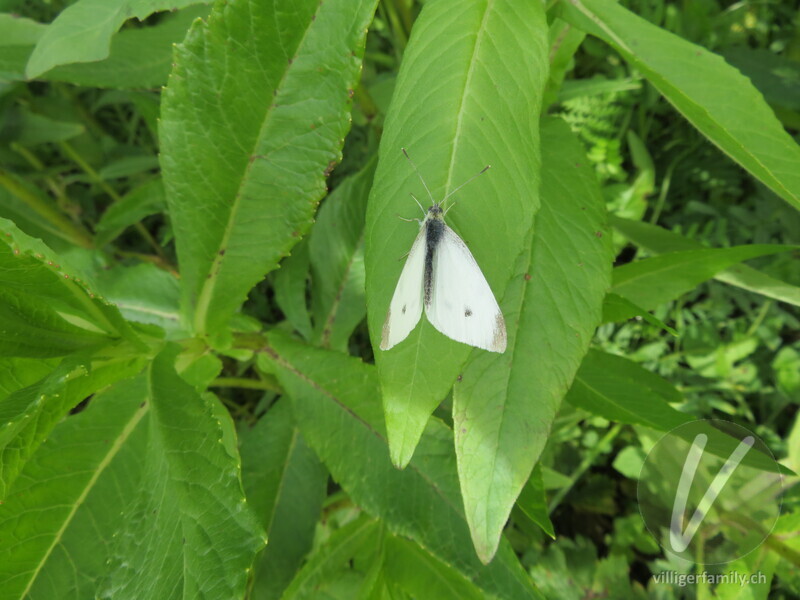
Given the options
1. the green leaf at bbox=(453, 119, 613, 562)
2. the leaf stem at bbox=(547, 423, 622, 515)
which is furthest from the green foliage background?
the leaf stem at bbox=(547, 423, 622, 515)

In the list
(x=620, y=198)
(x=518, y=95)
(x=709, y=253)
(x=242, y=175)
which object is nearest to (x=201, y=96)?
(x=242, y=175)


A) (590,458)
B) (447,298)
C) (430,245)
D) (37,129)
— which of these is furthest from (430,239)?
(37,129)

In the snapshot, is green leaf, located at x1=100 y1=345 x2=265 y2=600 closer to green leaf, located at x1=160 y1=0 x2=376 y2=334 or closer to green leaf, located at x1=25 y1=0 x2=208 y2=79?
green leaf, located at x1=160 y1=0 x2=376 y2=334

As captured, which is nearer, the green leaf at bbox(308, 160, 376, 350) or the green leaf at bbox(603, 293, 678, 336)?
the green leaf at bbox(603, 293, 678, 336)

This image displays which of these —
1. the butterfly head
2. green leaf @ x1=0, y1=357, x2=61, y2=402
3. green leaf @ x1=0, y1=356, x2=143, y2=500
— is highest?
the butterfly head

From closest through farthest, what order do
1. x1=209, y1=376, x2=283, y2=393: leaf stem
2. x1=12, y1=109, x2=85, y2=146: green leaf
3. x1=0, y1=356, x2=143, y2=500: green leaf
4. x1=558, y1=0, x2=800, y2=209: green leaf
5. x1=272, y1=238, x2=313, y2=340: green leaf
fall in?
x1=0, y1=356, x2=143, y2=500: green leaf
x1=558, y1=0, x2=800, y2=209: green leaf
x1=209, y1=376, x2=283, y2=393: leaf stem
x1=272, y1=238, x2=313, y2=340: green leaf
x1=12, y1=109, x2=85, y2=146: green leaf

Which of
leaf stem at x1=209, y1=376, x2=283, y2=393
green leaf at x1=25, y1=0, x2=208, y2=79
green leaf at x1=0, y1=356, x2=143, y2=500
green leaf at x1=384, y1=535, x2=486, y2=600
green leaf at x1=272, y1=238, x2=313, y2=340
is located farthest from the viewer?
green leaf at x1=272, y1=238, x2=313, y2=340

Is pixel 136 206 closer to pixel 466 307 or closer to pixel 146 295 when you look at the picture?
pixel 146 295
